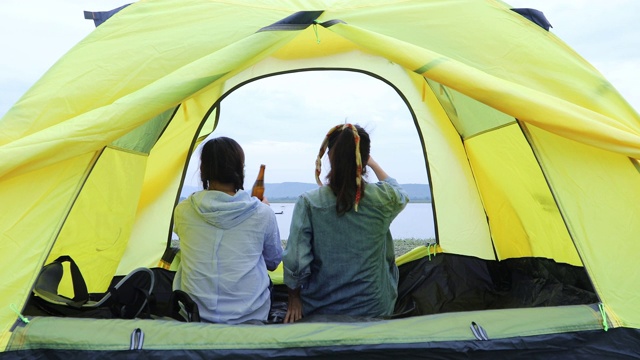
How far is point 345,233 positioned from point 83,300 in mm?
1098

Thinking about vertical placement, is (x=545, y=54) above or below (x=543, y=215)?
above

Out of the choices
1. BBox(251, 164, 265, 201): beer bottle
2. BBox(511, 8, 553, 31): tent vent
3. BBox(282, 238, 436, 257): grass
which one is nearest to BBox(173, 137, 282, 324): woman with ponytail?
BBox(251, 164, 265, 201): beer bottle

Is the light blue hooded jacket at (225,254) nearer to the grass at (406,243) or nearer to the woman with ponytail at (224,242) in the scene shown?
the woman with ponytail at (224,242)

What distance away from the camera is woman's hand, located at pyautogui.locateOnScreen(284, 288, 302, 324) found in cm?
239

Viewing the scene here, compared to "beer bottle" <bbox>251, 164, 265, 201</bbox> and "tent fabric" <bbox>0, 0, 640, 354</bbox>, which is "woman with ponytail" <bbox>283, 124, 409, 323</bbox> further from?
"beer bottle" <bbox>251, 164, 265, 201</bbox>

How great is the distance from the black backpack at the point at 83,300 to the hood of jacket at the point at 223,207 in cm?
33

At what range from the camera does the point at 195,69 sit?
80.7 inches

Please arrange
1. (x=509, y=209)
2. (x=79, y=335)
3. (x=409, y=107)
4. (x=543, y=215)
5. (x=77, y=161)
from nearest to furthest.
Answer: (x=79, y=335), (x=77, y=161), (x=543, y=215), (x=509, y=209), (x=409, y=107)

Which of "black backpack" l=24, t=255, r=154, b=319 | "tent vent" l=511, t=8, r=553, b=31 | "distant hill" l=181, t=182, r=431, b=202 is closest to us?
"black backpack" l=24, t=255, r=154, b=319

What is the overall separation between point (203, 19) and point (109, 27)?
0.42 meters

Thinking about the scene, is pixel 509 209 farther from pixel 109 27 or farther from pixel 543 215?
pixel 109 27

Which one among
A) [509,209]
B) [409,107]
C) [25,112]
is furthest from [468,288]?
[25,112]

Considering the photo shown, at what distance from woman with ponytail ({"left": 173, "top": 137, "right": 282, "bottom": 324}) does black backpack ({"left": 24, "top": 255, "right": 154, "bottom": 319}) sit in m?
0.19

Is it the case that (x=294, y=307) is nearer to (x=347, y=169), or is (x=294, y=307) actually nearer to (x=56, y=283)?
(x=347, y=169)
